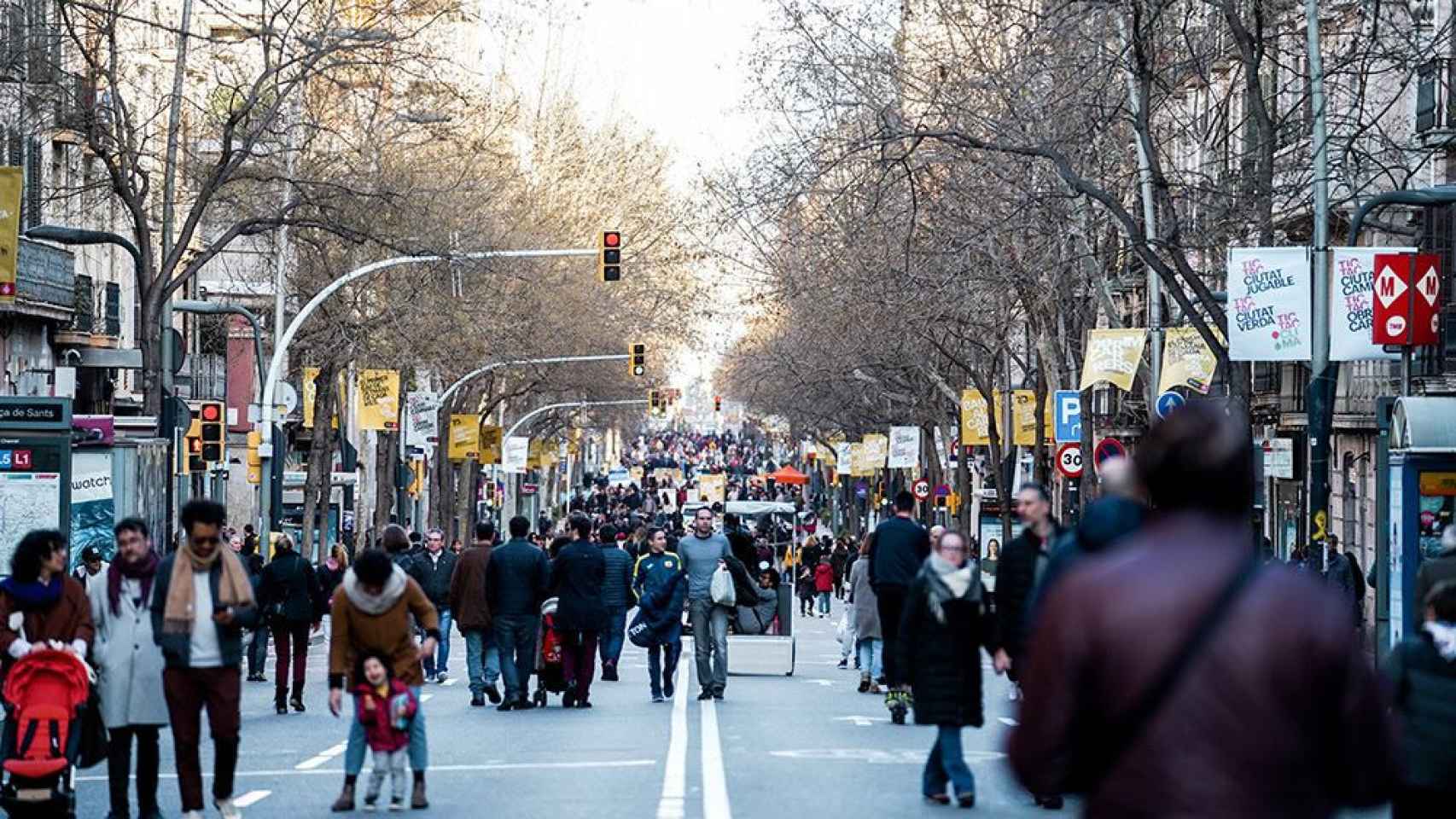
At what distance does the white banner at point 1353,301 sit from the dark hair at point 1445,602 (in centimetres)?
1829

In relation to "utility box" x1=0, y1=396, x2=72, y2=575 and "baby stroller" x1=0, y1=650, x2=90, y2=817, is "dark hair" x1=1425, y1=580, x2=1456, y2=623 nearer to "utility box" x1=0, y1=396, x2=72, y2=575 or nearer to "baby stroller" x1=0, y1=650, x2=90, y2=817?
"baby stroller" x1=0, y1=650, x2=90, y2=817

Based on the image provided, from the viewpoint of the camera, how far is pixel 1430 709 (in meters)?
9.76

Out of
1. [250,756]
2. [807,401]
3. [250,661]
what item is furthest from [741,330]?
[250,756]

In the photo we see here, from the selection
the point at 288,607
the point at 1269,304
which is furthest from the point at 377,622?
the point at 1269,304

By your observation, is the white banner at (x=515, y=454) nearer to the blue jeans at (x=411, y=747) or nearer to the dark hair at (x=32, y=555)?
the blue jeans at (x=411, y=747)

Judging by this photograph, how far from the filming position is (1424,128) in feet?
123

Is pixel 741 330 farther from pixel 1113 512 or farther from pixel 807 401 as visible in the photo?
pixel 1113 512

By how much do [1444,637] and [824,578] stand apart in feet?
144

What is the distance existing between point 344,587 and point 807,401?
73.1 m

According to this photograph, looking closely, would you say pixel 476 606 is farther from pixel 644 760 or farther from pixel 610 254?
pixel 610 254

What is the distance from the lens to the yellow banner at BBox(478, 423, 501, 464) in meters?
76.3

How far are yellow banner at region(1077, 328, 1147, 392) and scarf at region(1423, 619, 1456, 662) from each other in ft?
91.4

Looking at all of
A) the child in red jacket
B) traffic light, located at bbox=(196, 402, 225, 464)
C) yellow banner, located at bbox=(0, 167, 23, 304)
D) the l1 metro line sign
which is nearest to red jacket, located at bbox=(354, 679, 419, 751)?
the child in red jacket

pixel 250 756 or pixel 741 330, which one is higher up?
pixel 741 330
